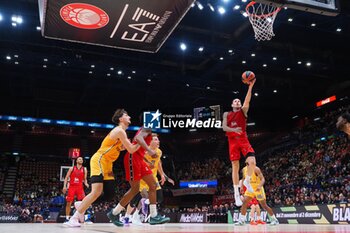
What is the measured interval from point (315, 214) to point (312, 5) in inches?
360

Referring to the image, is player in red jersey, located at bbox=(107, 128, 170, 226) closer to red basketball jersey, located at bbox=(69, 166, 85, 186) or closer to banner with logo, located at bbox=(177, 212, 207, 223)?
red basketball jersey, located at bbox=(69, 166, 85, 186)

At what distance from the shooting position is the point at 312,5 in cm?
740

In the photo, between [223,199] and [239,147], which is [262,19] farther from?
[223,199]

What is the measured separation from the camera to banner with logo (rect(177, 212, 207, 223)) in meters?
20.8

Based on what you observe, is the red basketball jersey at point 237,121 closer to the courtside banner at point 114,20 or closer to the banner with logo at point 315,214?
the courtside banner at point 114,20

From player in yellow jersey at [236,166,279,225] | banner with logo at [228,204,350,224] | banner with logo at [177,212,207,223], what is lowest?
banner with logo at [177,212,207,223]

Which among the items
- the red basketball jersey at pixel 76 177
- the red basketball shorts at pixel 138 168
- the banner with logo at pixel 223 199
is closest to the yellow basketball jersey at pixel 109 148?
the red basketball shorts at pixel 138 168

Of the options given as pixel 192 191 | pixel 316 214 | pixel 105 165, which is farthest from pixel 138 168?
pixel 192 191

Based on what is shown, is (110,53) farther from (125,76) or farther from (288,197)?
(288,197)

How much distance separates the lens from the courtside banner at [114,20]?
6.66 m

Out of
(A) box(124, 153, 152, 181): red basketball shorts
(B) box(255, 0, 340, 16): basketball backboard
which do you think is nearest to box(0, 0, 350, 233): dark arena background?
(B) box(255, 0, 340, 16): basketball backboard

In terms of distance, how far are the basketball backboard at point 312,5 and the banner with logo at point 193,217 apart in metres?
15.2

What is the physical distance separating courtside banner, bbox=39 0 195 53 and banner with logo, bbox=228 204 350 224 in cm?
885

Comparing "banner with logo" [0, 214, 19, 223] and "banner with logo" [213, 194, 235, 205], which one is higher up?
"banner with logo" [213, 194, 235, 205]
